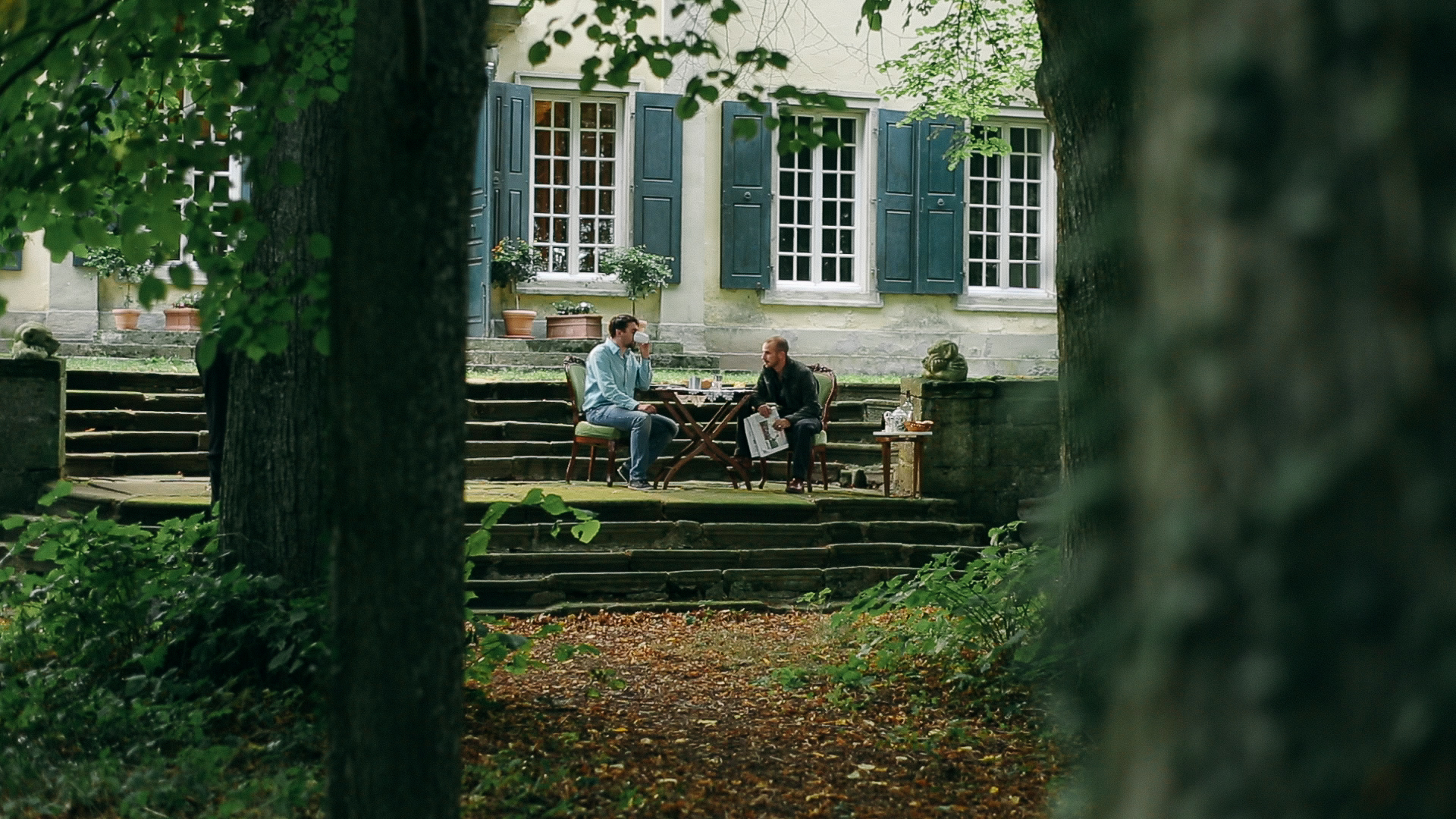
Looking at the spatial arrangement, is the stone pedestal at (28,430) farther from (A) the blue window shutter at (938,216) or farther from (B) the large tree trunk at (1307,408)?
(A) the blue window shutter at (938,216)

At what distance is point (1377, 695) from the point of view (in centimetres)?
80

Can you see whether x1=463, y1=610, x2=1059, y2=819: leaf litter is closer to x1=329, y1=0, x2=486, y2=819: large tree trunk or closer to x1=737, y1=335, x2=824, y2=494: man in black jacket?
x1=329, y1=0, x2=486, y2=819: large tree trunk

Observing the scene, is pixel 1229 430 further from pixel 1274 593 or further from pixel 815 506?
pixel 815 506

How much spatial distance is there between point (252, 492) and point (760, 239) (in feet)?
40.7

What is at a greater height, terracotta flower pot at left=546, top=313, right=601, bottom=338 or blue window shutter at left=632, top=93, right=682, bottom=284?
blue window shutter at left=632, top=93, right=682, bottom=284

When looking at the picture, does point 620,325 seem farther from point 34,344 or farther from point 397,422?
point 397,422

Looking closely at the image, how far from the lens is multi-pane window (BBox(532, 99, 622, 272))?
1678 cm

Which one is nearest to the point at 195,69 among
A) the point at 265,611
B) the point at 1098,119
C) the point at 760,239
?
the point at 265,611

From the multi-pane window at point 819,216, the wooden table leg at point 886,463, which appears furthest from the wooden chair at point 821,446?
the multi-pane window at point 819,216

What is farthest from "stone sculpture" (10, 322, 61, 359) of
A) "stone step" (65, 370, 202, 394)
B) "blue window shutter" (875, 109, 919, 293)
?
"blue window shutter" (875, 109, 919, 293)

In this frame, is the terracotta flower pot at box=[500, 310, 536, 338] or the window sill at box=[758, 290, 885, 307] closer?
the terracotta flower pot at box=[500, 310, 536, 338]

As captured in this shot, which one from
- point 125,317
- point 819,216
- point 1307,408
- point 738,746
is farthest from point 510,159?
point 1307,408

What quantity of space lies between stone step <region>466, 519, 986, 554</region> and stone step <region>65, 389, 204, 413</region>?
14.2ft

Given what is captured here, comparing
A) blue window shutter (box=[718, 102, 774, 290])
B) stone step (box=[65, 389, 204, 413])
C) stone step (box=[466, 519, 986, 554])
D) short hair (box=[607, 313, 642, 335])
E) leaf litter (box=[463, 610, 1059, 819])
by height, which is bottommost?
leaf litter (box=[463, 610, 1059, 819])
